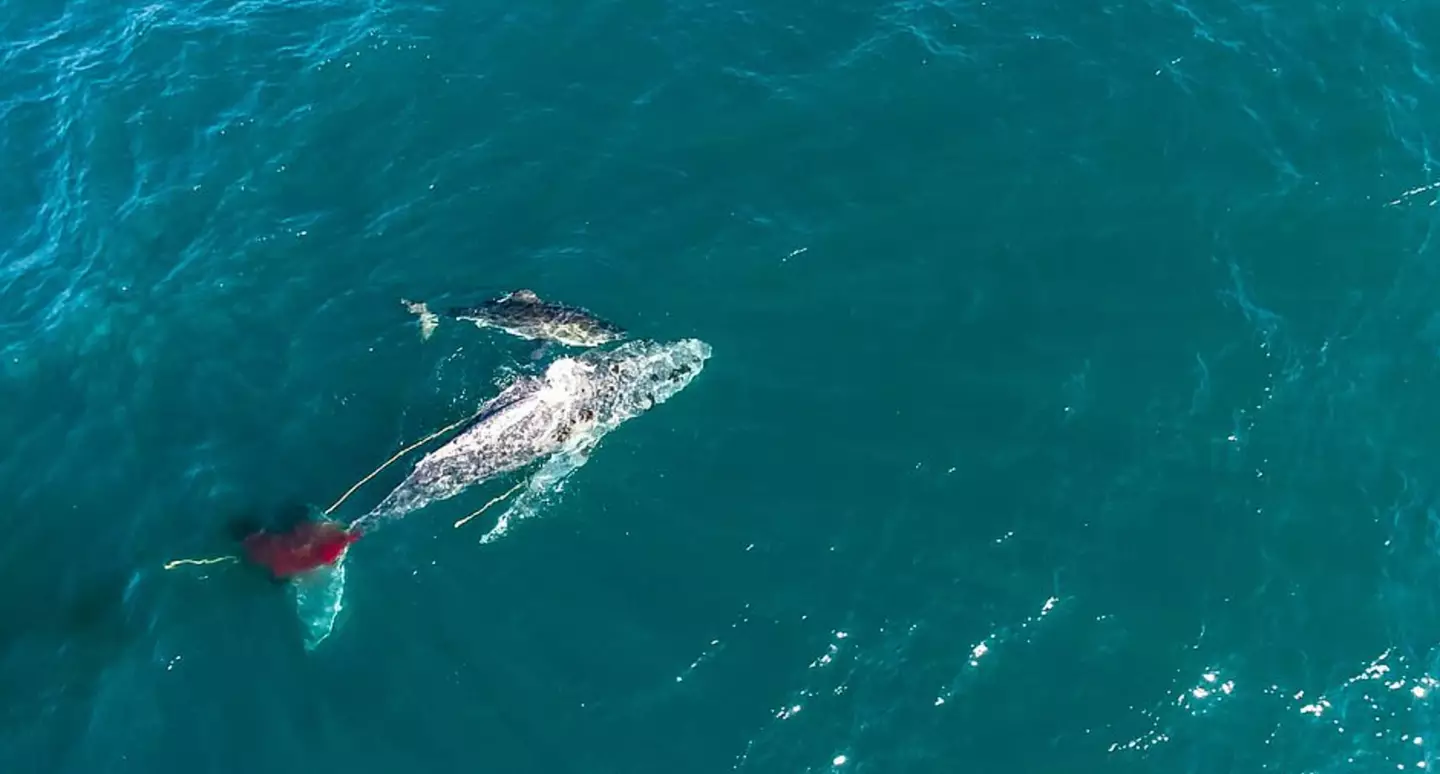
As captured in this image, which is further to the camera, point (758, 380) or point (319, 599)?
point (758, 380)

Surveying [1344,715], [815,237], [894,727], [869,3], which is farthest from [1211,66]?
[894,727]

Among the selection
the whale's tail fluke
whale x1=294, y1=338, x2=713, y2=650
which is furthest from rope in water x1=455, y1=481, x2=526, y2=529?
the whale's tail fluke

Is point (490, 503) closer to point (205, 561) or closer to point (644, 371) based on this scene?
point (644, 371)

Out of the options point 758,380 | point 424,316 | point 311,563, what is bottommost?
point 311,563

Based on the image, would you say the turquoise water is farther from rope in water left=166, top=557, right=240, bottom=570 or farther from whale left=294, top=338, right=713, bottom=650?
whale left=294, top=338, right=713, bottom=650

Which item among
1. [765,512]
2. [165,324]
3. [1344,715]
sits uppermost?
[165,324]

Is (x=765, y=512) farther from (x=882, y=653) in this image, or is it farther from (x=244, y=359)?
(x=244, y=359)

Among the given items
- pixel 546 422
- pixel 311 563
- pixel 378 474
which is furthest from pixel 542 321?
pixel 311 563
